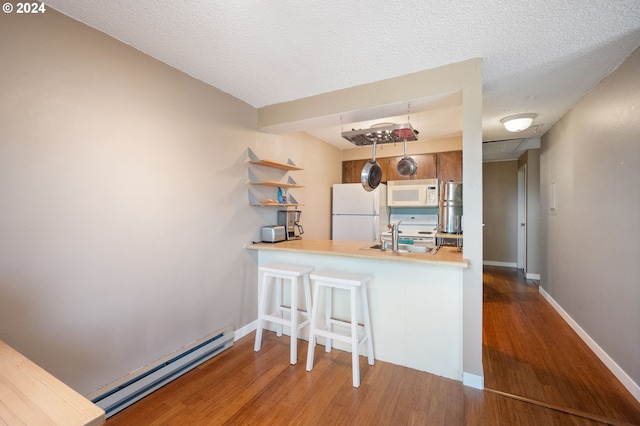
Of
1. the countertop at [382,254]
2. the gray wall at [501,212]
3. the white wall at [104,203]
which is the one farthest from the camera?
the gray wall at [501,212]

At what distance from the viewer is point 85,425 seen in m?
0.64

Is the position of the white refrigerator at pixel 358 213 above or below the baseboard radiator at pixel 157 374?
above

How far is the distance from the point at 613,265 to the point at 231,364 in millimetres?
3131

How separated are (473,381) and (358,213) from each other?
2669mm

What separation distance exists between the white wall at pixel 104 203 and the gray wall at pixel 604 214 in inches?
123

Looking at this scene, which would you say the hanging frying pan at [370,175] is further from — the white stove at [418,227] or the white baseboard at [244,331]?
the white baseboard at [244,331]

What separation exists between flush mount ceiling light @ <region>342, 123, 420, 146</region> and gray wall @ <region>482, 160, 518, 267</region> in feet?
13.9

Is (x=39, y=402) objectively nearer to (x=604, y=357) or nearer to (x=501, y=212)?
(x=604, y=357)

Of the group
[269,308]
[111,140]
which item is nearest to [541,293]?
[269,308]

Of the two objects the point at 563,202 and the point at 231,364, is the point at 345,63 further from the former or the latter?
the point at 563,202

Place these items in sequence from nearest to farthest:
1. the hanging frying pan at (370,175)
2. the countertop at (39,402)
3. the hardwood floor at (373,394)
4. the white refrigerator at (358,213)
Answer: the countertop at (39,402) → the hardwood floor at (373,394) → the hanging frying pan at (370,175) → the white refrigerator at (358,213)

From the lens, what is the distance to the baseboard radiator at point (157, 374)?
5.53 feet

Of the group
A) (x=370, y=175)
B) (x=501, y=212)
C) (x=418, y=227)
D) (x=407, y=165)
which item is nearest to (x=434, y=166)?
(x=418, y=227)

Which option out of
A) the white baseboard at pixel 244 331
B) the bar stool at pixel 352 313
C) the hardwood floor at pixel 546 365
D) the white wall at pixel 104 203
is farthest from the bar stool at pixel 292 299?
the hardwood floor at pixel 546 365
